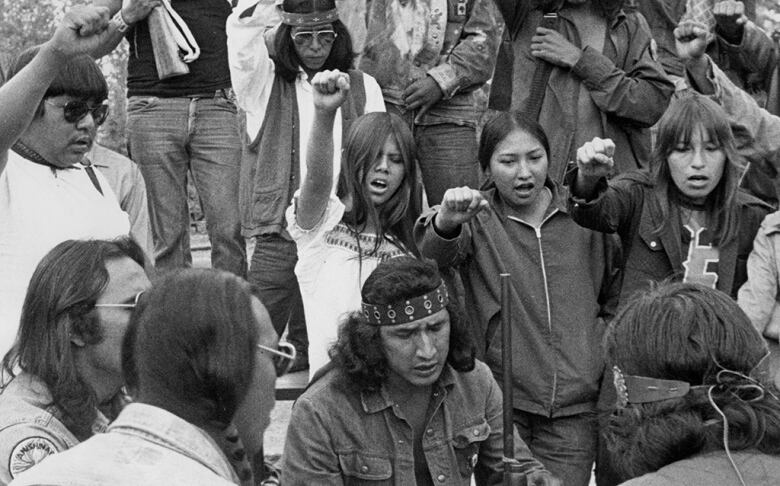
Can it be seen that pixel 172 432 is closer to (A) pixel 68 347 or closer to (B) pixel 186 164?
(A) pixel 68 347

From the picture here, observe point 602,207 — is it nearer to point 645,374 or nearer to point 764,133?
point 764,133

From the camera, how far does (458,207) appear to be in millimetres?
4586

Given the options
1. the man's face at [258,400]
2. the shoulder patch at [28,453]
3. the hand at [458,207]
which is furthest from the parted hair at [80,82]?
the man's face at [258,400]

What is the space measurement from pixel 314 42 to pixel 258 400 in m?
3.35

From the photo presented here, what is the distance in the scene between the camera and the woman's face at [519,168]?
196 inches

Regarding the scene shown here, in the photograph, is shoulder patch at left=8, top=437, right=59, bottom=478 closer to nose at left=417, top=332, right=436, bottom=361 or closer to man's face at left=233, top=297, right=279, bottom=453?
man's face at left=233, top=297, right=279, bottom=453

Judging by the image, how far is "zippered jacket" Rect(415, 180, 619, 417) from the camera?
484 centimetres

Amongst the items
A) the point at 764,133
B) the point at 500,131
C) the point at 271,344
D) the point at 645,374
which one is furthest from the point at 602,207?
the point at 271,344

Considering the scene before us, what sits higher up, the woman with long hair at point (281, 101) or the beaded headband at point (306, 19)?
the beaded headband at point (306, 19)

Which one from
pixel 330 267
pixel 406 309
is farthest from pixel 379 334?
pixel 330 267

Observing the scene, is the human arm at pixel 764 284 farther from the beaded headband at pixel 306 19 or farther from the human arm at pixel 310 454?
the beaded headband at pixel 306 19

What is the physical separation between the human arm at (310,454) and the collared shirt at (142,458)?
1.86 metres

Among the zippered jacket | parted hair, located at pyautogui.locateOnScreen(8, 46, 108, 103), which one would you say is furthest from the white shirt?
parted hair, located at pyautogui.locateOnScreen(8, 46, 108, 103)

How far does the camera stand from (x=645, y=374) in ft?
9.27
